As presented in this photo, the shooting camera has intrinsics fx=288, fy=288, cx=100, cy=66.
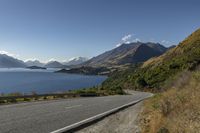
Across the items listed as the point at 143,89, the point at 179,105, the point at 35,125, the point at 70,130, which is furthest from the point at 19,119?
the point at 143,89

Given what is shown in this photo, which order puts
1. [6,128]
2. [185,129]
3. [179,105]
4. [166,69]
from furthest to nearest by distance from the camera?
1. [166,69]
2. [179,105]
3. [6,128]
4. [185,129]

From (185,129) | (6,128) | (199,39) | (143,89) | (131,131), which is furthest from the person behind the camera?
(199,39)

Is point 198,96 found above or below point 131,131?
above

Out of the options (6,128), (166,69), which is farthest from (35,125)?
(166,69)

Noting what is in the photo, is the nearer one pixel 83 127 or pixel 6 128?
pixel 6 128

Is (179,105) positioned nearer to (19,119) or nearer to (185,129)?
(185,129)

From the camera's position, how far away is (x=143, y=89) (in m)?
79.9

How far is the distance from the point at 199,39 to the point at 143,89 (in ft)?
112

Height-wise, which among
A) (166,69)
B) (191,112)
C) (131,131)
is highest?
(166,69)

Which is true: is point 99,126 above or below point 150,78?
below

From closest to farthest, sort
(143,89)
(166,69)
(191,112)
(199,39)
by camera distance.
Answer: (191,112) → (143,89) → (166,69) → (199,39)

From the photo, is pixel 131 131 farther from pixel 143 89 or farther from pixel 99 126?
pixel 143 89

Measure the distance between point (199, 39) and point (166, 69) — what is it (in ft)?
74.3

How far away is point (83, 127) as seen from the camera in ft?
33.7
